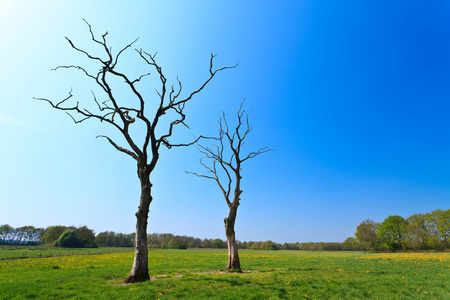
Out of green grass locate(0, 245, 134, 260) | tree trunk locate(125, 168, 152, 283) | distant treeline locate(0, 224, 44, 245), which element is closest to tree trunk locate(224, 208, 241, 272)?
tree trunk locate(125, 168, 152, 283)

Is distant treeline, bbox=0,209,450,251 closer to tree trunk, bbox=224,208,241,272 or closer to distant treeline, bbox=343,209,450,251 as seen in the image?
distant treeline, bbox=343,209,450,251

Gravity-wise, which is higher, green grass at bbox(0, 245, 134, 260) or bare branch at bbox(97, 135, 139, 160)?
bare branch at bbox(97, 135, 139, 160)

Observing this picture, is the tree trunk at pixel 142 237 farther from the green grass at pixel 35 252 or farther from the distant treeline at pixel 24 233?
the distant treeline at pixel 24 233

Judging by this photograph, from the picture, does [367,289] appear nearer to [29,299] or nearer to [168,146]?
[168,146]

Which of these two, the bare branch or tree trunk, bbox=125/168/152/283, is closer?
tree trunk, bbox=125/168/152/283

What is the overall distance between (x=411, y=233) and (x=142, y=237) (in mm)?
89853

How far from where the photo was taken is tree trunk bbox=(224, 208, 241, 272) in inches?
646

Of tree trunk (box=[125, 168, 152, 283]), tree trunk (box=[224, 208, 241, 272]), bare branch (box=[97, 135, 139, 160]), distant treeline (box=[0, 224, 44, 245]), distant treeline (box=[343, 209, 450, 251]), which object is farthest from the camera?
distant treeline (box=[0, 224, 44, 245])

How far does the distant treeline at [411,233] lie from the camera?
6494 centimetres

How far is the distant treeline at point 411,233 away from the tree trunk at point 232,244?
7807 cm

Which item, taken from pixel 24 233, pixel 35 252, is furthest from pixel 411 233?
pixel 24 233

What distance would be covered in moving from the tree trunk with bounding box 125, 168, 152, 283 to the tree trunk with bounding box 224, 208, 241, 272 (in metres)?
6.89

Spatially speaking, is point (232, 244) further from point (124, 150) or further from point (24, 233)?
point (24, 233)

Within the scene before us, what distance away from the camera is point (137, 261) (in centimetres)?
1159
